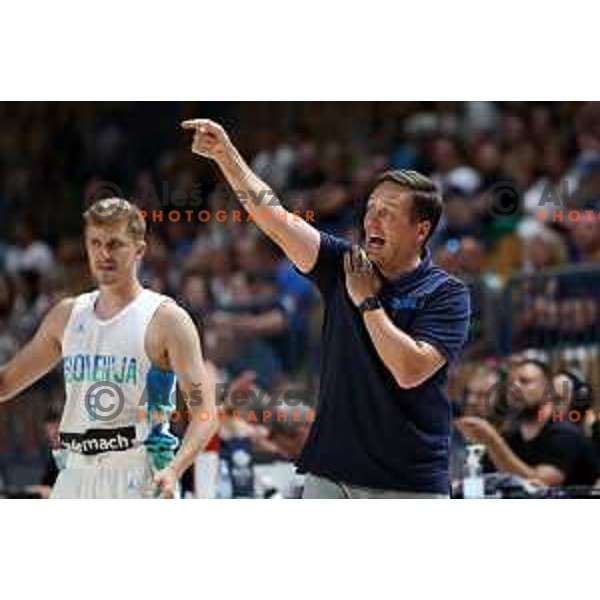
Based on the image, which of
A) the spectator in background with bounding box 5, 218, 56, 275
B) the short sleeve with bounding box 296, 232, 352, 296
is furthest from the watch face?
the spectator in background with bounding box 5, 218, 56, 275

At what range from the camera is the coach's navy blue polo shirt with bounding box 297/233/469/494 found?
6102 millimetres

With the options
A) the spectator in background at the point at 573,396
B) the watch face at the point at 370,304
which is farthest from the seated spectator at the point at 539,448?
the watch face at the point at 370,304

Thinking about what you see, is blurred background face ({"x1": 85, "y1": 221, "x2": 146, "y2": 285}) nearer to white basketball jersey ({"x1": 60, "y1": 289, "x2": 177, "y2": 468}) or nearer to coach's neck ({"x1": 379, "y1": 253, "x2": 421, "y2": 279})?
white basketball jersey ({"x1": 60, "y1": 289, "x2": 177, "y2": 468})

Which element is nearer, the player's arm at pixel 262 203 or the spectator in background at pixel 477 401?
the player's arm at pixel 262 203

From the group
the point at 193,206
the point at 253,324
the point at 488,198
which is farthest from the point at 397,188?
the point at 193,206

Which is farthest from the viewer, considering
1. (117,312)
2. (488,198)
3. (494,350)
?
(488,198)

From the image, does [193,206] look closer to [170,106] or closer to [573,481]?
[170,106]

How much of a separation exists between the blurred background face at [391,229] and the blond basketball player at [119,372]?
0.78m

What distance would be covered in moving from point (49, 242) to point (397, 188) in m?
9.40

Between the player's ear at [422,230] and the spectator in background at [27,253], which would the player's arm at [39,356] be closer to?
the player's ear at [422,230]

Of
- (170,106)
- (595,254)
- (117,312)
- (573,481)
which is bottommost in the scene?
(573,481)

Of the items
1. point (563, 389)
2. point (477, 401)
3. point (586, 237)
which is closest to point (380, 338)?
point (477, 401)

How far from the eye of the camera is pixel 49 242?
1538 centimetres

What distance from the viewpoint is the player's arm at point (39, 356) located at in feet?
22.6
